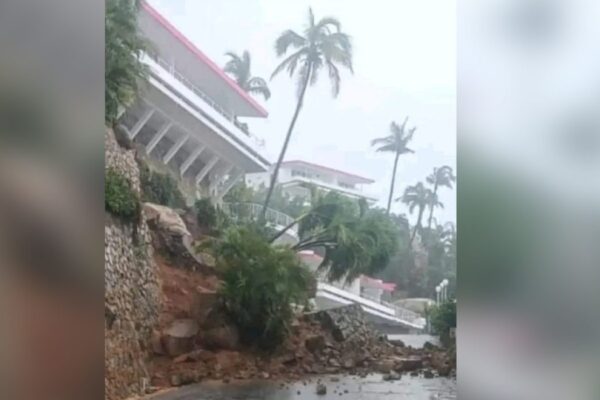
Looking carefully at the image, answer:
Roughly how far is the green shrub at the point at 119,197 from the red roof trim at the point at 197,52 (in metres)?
0.38

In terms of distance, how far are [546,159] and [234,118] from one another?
2.57ft

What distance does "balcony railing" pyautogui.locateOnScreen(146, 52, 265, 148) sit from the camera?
5.28 ft

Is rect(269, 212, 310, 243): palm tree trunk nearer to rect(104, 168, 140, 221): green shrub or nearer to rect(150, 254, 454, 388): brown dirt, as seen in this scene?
rect(150, 254, 454, 388): brown dirt

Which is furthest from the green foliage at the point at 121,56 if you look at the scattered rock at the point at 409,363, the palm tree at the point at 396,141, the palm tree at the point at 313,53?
the scattered rock at the point at 409,363

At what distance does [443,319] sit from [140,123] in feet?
3.12

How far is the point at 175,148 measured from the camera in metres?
1.64

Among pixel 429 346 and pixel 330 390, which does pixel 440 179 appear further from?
pixel 330 390

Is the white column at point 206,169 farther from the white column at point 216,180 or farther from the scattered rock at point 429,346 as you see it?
the scattered rock at point 429,346

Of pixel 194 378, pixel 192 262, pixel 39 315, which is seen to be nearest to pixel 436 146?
pixel 192 262

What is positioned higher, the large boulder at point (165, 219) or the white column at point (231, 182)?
the white column at point (231, 182)

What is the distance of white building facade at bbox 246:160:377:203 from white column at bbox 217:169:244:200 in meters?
0.02

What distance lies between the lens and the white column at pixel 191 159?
5.35 ft

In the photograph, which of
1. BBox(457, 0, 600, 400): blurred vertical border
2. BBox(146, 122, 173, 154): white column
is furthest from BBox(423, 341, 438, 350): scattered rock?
BBox(146, 122, 173, 154): white column

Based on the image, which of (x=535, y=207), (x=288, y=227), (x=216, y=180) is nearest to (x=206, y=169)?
(x=216, y=180)
